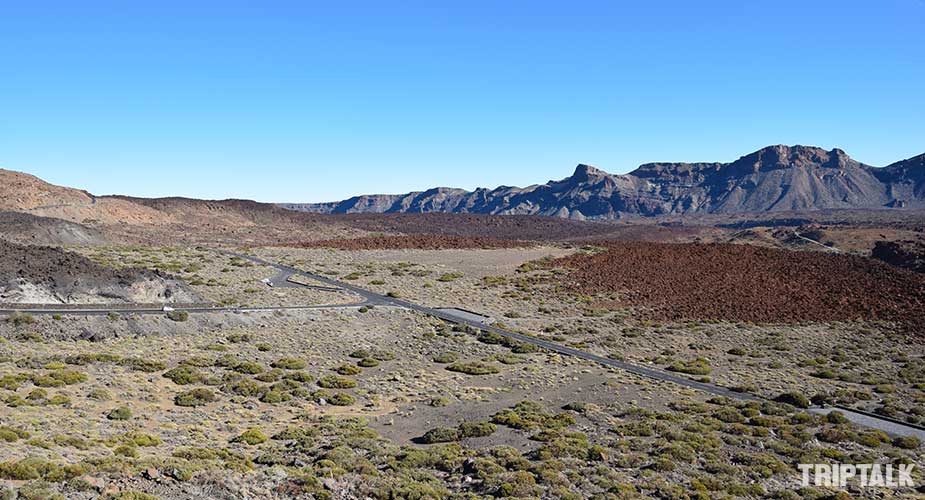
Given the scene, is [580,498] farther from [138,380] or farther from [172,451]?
[138,380]

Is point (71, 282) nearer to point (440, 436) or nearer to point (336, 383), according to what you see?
point (336, 383)

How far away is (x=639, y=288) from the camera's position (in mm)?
71750

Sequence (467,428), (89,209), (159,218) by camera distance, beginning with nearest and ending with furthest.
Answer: (467,428)
(89,209)
(159,218)

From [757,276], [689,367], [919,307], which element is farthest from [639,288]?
[689,367]

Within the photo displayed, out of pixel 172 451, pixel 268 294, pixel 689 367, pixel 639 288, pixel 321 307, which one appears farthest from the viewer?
pixel 639 288

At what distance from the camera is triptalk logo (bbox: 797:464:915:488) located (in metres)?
22.5

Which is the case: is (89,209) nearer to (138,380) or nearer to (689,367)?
(138,380)

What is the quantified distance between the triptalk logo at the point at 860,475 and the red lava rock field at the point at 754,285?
3535cm

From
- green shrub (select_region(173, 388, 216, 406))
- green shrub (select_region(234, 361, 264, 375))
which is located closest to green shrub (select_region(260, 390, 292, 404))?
green shrub (select_region(173, 388, 216, 406))

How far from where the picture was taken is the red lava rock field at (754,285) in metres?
61.3

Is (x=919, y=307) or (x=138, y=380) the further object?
(x=919, y=307)

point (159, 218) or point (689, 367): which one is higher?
point (159, 218)

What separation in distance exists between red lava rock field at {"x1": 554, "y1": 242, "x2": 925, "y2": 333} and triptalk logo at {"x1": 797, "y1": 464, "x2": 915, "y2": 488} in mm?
35354

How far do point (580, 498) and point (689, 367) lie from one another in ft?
78.1
